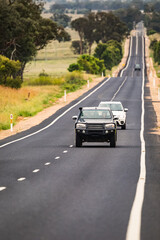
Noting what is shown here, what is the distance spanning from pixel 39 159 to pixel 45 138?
8.83 meters

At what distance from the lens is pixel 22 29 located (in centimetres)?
6662

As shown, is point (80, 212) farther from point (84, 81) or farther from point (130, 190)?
point (84, 81)

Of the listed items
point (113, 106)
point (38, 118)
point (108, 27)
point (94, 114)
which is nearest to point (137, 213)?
point (94, 114)

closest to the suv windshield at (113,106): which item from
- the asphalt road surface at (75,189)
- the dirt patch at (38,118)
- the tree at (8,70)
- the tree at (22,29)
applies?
the asphalt road surface at (75,189)

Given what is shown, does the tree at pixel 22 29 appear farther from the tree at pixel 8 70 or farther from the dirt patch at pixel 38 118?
the dirt patch at pixel 38 118

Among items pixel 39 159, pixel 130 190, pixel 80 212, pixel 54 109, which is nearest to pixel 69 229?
pixel 80 212

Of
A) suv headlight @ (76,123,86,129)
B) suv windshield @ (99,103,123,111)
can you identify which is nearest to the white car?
suv windshield @ (99,103,123,111)

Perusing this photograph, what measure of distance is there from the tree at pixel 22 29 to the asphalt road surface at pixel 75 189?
132 ft

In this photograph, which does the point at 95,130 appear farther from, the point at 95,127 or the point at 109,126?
the point at 109,126

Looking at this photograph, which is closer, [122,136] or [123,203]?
[123,203]

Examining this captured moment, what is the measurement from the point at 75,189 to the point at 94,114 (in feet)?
36.5

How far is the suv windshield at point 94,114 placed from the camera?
2278 cm

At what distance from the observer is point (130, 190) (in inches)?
473

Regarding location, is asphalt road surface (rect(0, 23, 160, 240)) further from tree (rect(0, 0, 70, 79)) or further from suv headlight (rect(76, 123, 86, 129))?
tree (rect(0, 0, 70, 79))
